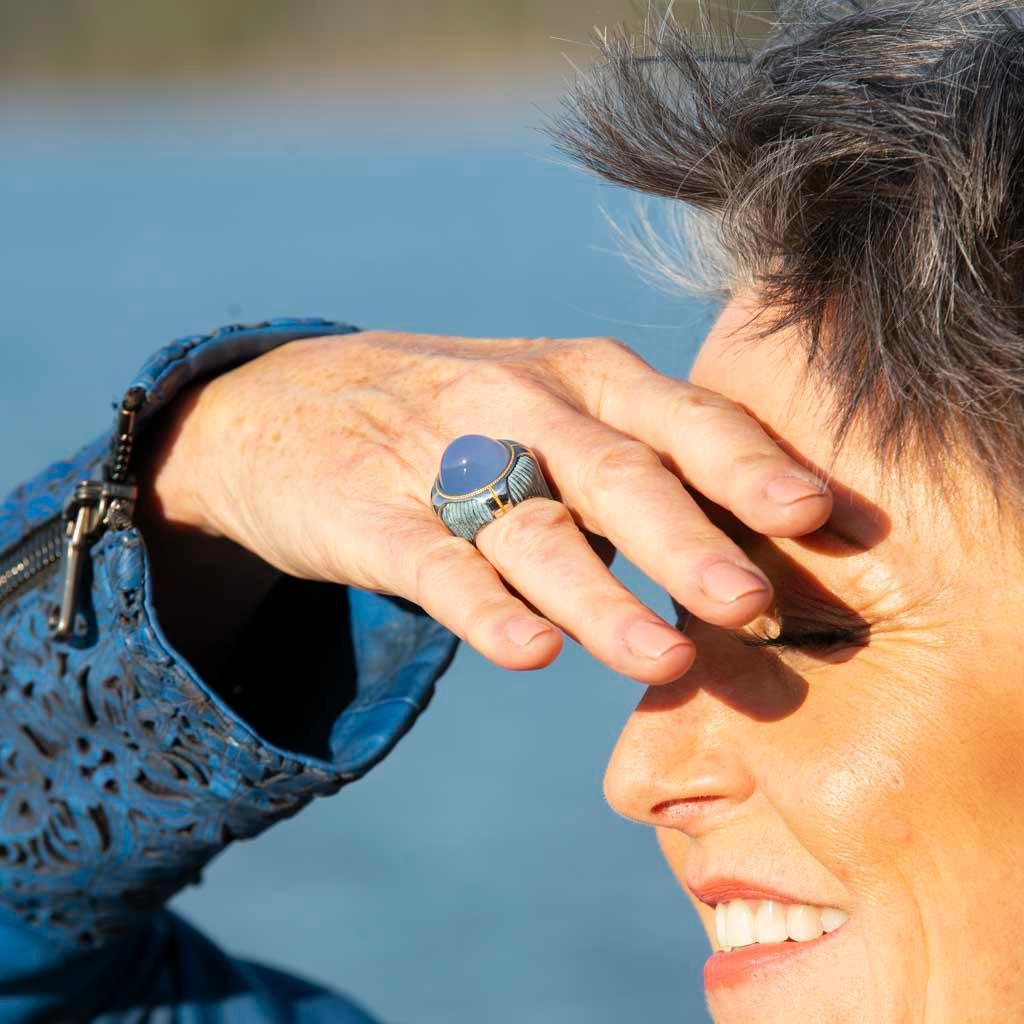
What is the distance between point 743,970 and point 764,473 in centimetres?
52

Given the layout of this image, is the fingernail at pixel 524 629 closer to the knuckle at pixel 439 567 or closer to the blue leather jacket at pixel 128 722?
the knuckle at pixel 439 567

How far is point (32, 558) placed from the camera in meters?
1.72

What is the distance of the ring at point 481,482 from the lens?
1217 millimetres

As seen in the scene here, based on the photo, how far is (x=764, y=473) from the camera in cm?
114

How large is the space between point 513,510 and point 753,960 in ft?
1.64

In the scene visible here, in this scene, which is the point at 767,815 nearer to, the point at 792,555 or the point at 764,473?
the point at 792,555

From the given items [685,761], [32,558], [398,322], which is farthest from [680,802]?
[398,322]

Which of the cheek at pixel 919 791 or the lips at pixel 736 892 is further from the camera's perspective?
the lips at pixel 736 892

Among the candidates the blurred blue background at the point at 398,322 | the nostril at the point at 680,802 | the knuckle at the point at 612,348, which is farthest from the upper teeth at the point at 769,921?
the blurred blue background at the point at 398,322

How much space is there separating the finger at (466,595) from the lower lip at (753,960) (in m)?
0.42

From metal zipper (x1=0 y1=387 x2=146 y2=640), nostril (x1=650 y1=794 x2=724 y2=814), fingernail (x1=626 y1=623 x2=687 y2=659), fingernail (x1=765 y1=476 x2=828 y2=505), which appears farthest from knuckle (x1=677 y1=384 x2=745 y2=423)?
metal zipper (x1=0 y1=387 x2=146 y2=640)

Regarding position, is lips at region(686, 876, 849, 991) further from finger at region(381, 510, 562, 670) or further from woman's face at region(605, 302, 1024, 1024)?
finger at region(381, 510, 562, 670)

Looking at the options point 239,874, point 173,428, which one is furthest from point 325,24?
point 173,428

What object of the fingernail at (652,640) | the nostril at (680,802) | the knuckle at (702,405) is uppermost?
the knuckle at (702,405)
